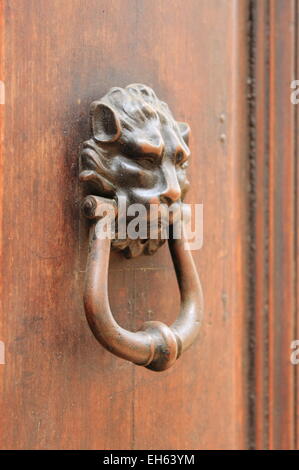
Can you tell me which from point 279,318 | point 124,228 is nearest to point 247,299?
point 279,318

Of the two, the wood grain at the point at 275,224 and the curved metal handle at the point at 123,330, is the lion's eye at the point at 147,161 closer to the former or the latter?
the curved metal handle at the point at 123,330

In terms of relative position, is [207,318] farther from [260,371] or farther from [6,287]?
[6,287]

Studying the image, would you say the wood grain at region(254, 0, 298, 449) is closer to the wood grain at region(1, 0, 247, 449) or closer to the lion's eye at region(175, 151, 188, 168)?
the wood grain at region(1, 0, 247, 449)

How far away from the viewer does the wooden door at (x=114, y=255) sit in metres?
0.40

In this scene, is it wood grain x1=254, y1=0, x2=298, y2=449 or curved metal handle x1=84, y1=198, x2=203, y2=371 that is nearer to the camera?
curved metal handle x1=84, y1=198, x2=203, y2=371

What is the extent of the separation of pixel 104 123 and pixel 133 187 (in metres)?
0.05

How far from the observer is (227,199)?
0.57 metres

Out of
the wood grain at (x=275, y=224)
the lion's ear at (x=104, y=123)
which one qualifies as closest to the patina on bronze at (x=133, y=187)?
the lion's ear at (x=104, y=123)

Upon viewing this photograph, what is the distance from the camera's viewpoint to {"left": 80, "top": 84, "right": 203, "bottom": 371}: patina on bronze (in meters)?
0.41

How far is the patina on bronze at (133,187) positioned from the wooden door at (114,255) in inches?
0.6

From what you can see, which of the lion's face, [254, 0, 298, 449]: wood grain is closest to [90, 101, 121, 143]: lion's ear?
the lion's face

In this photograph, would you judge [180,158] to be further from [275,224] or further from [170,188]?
[275,224]

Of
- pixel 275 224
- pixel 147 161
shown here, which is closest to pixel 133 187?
pixel 147 161

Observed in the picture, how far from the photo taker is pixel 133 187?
0.44 m
